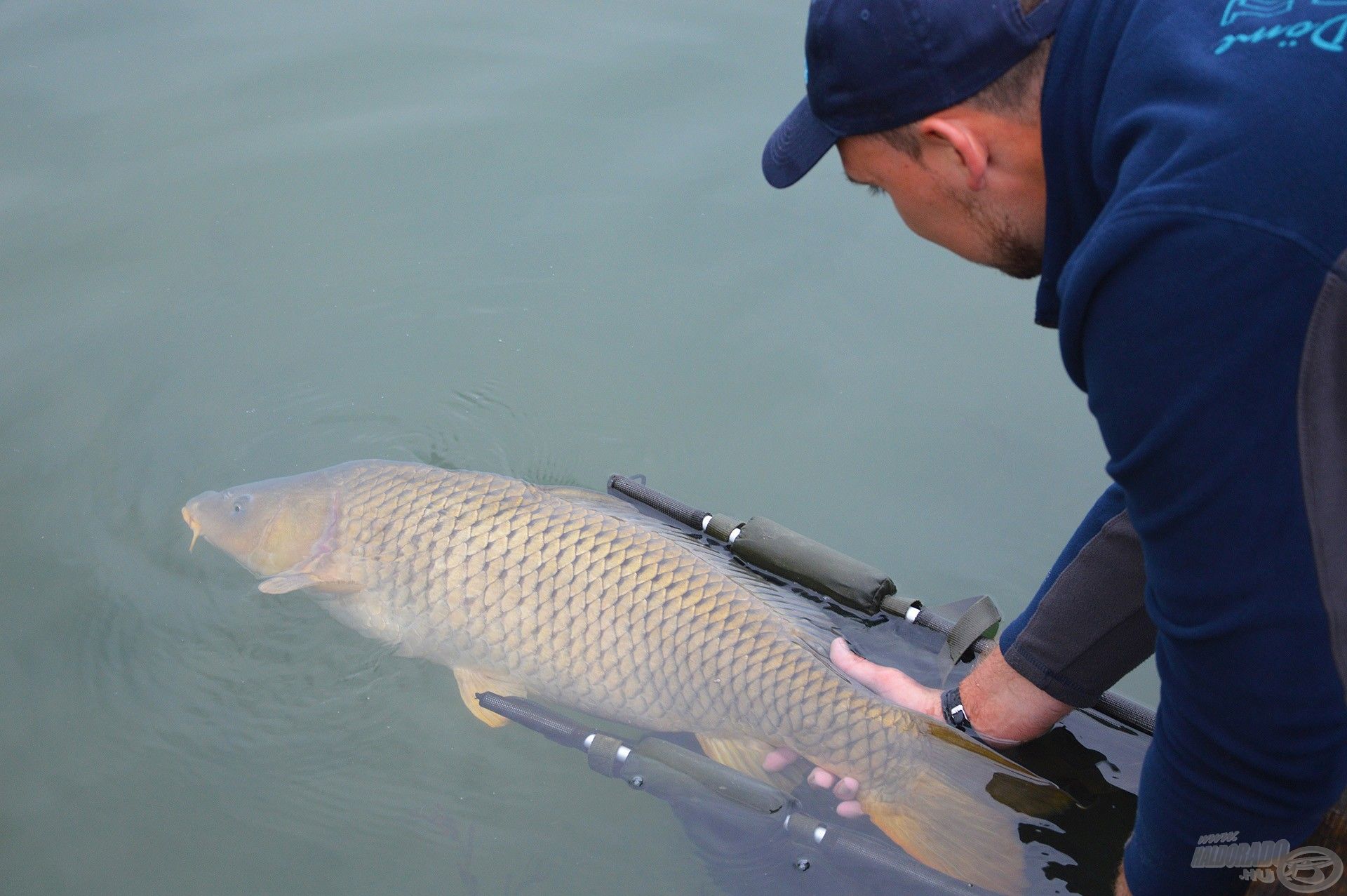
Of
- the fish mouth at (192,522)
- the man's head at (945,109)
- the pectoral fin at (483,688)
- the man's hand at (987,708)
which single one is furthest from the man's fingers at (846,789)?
the fish mouth at (192,522)

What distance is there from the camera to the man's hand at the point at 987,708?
2344 mm

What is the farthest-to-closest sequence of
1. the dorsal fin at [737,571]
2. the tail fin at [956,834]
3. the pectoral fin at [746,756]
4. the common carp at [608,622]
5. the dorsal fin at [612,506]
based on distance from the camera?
the dorsal fin at [612,506] → the dorsal fin at [737,571] → the pectoral fin at [746,756] → the common carp at [608,622] → the tail fin at [956,834]

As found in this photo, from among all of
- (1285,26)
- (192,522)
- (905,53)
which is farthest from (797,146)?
(192,522)

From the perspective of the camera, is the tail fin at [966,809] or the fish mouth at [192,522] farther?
the fish mouth at [192,522]

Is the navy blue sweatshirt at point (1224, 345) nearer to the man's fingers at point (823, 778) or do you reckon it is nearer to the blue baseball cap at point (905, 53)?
the blue baseball cap at point (905, 53)

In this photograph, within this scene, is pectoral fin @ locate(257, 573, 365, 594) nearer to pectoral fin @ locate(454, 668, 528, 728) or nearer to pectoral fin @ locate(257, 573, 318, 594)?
pectoral fin @ locate(257, 573, 318, 594)

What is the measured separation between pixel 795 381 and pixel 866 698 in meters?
1.65

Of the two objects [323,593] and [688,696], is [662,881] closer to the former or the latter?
[688,696]

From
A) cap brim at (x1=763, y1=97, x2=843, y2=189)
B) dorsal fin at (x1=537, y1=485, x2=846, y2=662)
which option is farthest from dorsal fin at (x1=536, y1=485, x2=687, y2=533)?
cap brim at (x1=763, y1=97, x2=843, y2=189)

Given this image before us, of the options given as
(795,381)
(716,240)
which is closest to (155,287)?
(716,240)

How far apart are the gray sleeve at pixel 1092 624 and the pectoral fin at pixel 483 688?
1.25m

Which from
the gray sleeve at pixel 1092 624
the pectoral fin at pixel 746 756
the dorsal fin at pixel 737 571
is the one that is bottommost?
the pectoral fin at pixel 746 756

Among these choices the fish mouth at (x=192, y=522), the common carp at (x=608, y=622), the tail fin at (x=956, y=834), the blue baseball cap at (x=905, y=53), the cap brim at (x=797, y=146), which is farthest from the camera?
the fish mouth at (x=192, y=522)

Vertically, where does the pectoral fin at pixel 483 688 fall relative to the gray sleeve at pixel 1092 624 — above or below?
below
